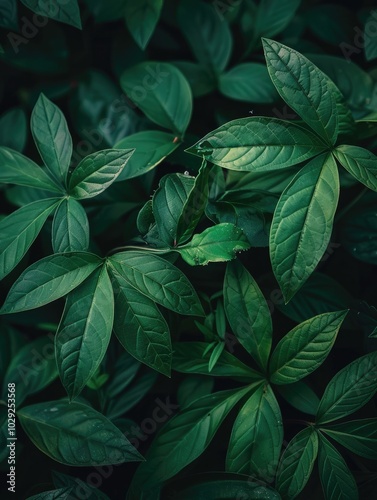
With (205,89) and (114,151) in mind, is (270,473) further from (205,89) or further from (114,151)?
(205,89)

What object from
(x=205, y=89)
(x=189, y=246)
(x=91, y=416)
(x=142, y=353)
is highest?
(x=205, y=89)

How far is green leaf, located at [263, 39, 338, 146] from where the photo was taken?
0.94m

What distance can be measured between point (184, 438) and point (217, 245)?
1.18 ft

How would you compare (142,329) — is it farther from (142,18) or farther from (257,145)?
(142,18)

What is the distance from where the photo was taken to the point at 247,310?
102cm

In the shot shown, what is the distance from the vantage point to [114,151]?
0.96 meters

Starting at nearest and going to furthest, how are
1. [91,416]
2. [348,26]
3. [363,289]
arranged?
[91,416] → [363,289] → [348,26]

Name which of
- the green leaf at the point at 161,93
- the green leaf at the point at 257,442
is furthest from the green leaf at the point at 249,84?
the green leaf at the point at 257,442

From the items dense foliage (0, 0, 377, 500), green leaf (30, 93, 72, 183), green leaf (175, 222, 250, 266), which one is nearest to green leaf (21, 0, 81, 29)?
dense foliage (0, 0, 377, 500)

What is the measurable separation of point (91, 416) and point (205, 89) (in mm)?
753

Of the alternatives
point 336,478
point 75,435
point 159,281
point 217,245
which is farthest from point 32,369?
point 336,478

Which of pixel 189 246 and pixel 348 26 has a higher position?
pixel 348 26

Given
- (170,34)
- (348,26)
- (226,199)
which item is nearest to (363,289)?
(226,199)

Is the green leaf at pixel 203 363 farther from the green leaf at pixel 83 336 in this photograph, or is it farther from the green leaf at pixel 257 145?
the green leaf at pixel 257 145
